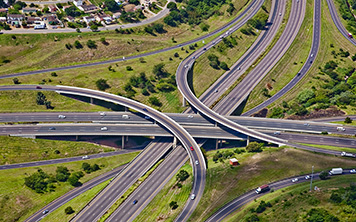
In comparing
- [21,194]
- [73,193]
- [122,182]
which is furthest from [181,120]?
[21,194]

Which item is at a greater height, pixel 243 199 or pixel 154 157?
pixel 243 199

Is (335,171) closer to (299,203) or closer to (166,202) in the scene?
(299,203)

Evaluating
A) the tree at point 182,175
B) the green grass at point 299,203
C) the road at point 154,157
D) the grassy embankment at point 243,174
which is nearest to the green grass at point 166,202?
the grassy embankment at point 243,174

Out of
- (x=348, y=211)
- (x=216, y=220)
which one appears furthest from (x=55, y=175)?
(x=348, y=211)

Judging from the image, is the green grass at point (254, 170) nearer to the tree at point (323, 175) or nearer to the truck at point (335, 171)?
the truck at point (335, 171)

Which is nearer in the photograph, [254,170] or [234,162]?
[254,170]
